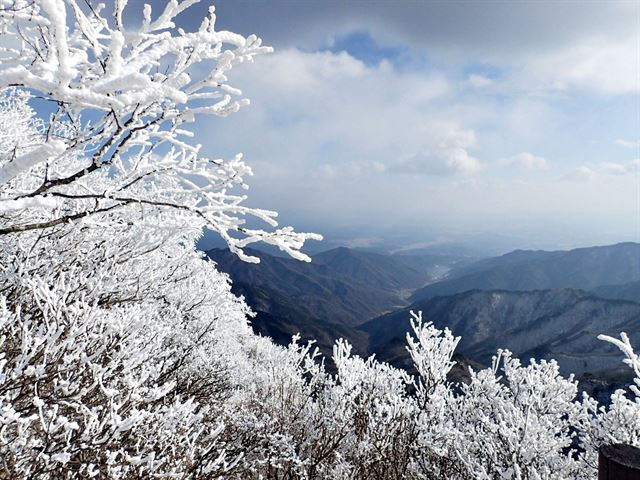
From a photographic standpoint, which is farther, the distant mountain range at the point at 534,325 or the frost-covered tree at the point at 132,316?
the distant mountain range at the point at 534,325

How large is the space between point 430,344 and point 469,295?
17272 centimetres

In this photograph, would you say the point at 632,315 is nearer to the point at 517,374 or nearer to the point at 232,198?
the point at 517,374

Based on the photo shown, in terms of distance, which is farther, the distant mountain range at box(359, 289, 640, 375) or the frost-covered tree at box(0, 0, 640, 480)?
the distant mountain range at box(359, 289, 640, 375)

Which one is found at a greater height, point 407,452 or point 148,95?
point 148,95

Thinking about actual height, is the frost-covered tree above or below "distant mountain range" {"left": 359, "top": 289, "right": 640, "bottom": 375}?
above

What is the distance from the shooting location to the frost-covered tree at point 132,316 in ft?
8.30

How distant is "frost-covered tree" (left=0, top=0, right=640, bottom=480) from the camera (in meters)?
2.53

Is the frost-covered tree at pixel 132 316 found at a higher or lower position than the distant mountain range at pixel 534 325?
higher

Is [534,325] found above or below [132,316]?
below

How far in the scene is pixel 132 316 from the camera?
5281mm

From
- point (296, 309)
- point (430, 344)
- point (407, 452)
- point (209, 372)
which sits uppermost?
point (430, 344)

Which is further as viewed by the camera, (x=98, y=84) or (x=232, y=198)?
(x=232, y=198)

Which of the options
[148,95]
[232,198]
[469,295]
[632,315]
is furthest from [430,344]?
[469,295]

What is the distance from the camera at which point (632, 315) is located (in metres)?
103
